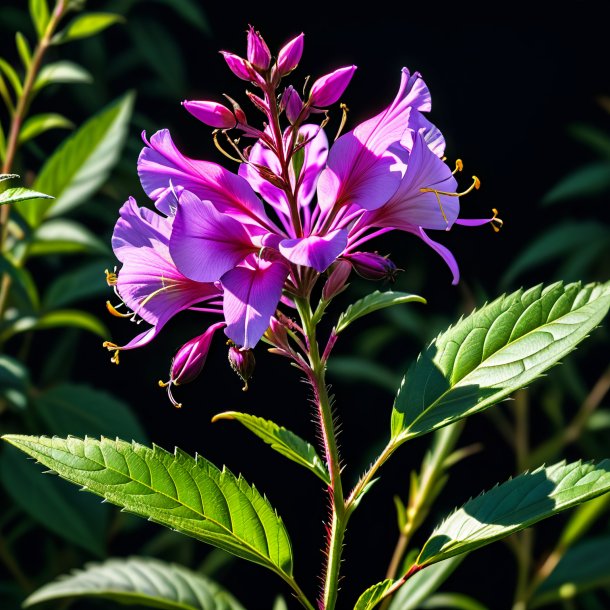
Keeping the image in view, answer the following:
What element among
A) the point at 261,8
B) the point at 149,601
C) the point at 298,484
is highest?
the point at 261,8

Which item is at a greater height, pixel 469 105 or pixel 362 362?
pixel 469 105

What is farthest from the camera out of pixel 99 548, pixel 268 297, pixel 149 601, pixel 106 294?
pixel 106 294

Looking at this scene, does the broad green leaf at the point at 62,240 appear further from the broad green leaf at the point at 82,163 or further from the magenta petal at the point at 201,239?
the magenta petal at the point at 201,239

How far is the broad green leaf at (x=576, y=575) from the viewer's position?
1524 mm

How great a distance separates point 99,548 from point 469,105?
1557 millimetres

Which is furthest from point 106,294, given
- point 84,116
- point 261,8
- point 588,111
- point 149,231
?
point 588,111

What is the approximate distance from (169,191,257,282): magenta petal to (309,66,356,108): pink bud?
12 cm

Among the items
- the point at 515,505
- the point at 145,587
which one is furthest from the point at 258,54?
the point at 145,587

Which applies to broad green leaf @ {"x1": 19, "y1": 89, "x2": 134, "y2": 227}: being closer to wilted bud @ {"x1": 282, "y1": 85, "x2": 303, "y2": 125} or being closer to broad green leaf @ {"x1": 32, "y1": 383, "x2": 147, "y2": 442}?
broad green leaf @ {"x1": 32, "y1": 383, "x2": 147, "y2": 442}

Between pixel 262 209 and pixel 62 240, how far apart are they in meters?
0.83

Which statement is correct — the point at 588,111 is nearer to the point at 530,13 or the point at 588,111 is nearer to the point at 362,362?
the point at 530,13

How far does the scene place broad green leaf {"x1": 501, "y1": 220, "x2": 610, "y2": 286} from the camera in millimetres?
2035

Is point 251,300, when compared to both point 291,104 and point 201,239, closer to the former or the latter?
point 201,239

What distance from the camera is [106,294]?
75.6 inches
